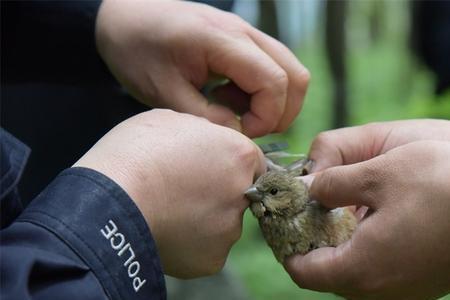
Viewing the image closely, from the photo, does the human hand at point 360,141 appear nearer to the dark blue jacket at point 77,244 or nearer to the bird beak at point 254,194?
the bird beak at point 254,194

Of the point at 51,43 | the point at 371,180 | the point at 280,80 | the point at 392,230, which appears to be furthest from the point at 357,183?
the point at 51,43

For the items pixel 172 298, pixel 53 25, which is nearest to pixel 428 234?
pixel 53 25

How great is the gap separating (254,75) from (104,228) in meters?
0.88

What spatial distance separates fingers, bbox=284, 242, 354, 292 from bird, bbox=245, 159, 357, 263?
0.06 metres

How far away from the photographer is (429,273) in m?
1.68

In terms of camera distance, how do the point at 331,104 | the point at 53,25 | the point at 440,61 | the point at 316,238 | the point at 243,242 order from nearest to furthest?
the point at 316,238 < the point at 53,25 < the point at 440,61 < the point at 243,242 < the point at 331,104

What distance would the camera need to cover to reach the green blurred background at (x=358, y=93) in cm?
494

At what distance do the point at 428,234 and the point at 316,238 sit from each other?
16.0 inches

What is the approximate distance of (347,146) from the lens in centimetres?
220

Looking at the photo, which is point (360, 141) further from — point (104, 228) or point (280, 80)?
point (104, 228)

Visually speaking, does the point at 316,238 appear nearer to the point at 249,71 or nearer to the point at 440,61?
the point at 249,71

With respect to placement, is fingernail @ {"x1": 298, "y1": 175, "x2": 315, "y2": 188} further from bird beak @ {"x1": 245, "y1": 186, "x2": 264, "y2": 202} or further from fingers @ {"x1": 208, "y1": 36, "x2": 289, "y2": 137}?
fingers @ {"x1": 208, "y1": 36, "x2": 289, "y2": 137}

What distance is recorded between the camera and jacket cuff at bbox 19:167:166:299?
142cm

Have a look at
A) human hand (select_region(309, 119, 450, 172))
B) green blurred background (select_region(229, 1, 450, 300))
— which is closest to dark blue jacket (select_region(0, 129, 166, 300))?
human hand (select_region(309, 119, 450, 172))
